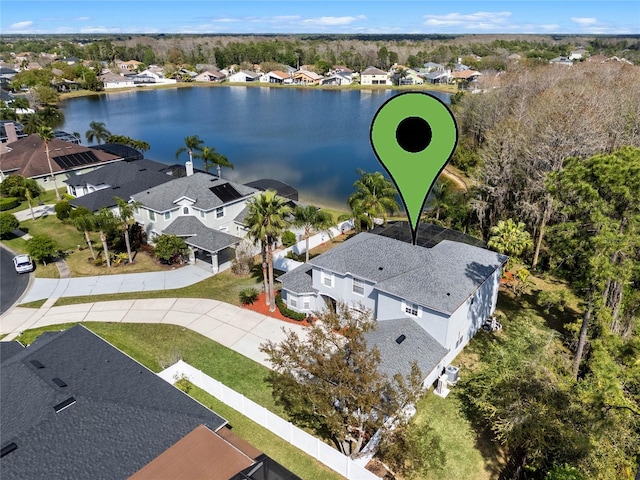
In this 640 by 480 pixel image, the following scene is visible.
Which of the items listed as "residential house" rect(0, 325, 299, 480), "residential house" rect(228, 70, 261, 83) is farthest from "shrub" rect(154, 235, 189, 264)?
"residential house" rect(228, 70, 261, 83)

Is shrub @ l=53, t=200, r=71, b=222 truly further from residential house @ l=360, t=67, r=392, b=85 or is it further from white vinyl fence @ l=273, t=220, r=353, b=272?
residential house @ l=360, t=67, r=392, b=85

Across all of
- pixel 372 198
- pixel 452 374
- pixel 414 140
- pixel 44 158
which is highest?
pixel 414 140

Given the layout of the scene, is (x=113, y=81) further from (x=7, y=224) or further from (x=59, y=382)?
(x=59, y=382)

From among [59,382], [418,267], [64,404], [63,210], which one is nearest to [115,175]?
[63,210]

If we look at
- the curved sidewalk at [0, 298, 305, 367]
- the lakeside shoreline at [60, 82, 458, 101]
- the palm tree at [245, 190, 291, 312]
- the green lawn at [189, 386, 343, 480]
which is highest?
the palm tree at [245, 190, 291, 312]

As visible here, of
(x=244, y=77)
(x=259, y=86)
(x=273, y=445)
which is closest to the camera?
(x=273, y=445)

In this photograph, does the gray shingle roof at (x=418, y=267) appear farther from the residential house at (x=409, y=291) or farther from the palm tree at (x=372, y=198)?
the palm tree at (x=372, y=198)
